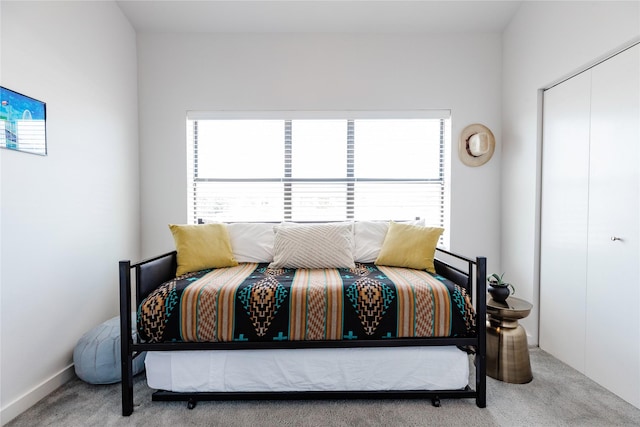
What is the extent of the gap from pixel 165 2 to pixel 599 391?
3.95 meters

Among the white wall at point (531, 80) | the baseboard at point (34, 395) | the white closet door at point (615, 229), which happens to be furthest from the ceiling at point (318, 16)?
the baseboard at point (34, 395)

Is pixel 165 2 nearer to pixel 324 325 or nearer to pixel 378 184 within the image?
pixel 378 184

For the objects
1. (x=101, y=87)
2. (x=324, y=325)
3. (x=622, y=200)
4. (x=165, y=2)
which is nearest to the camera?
(x=324, y=325)

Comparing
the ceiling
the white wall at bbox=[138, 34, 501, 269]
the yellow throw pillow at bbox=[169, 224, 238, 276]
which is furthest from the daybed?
the ceiling

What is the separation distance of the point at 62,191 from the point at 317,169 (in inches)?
72.1

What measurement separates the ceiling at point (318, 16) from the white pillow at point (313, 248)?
175cm

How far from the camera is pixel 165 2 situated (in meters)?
2.38

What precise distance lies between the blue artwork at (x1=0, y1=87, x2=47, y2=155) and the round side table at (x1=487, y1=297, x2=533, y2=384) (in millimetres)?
2785

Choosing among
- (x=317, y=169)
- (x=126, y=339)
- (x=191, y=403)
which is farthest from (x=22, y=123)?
(x=317, y=169)

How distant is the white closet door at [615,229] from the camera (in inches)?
63.5

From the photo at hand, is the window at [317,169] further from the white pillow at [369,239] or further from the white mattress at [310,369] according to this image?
the white mattress at [310,369]

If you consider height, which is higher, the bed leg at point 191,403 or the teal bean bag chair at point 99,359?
the teal bean bag chair at point 99,359

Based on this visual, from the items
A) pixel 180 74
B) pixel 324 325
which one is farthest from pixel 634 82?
pixel 180 74

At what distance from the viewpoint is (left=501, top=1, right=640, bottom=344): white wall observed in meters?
1.81
